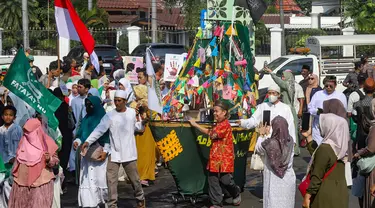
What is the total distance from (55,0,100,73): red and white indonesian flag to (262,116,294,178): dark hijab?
4244mm

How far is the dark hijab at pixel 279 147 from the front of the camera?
29.4 feet

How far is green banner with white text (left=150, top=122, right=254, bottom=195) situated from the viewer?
11336mm

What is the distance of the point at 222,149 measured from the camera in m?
10.8

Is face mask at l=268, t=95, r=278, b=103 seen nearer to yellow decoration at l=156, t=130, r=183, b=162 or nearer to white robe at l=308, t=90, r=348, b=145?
yellow decoration at l=156, t=130, r=183, b=162

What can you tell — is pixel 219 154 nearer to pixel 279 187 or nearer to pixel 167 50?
pixel 279 187

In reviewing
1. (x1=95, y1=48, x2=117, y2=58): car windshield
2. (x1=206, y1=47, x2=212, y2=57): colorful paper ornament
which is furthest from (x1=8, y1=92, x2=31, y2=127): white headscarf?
(x1=95, y1=48, x2=117, y2=58): car windshield

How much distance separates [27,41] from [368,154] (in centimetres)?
2582

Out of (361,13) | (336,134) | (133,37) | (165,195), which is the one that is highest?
(361,13)

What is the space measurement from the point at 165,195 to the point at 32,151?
3.75 meters

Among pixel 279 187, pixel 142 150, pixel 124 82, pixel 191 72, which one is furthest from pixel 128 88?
pixel 279 187

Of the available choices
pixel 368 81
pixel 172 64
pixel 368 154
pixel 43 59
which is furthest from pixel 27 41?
pixel 368 154

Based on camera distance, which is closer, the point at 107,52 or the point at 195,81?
the point at 195,81

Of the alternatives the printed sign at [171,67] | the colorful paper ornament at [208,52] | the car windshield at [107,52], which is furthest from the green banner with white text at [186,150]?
the car windshield at [107,52]

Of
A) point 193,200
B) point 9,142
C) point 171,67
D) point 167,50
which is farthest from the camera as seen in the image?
point 167,50
